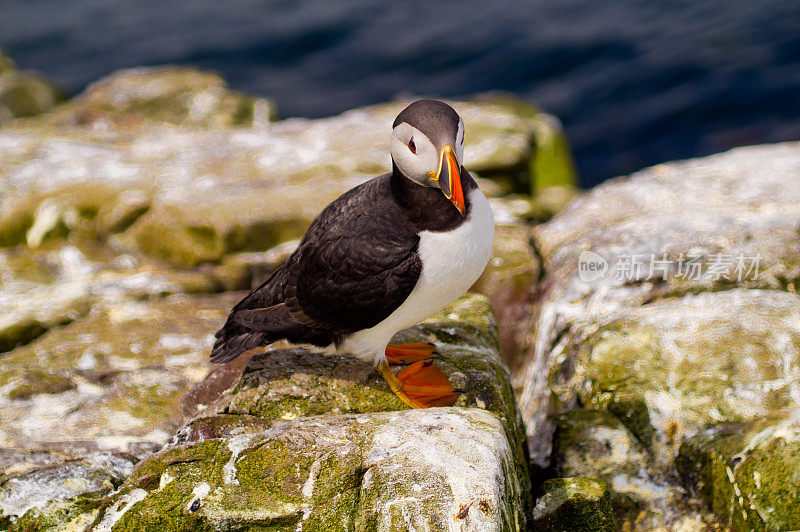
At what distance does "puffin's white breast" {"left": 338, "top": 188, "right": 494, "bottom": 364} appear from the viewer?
3.64m

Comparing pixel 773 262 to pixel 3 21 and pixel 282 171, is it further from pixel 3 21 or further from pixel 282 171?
pixel 3 21

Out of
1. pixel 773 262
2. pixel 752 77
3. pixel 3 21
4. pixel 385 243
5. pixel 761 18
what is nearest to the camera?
pixel 385 243

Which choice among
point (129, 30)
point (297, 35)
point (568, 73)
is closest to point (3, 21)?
point (129, 30)

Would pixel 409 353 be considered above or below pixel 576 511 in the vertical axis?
above

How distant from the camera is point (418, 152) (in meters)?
3.46

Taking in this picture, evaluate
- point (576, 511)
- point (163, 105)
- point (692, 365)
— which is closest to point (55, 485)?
point (576, 511)

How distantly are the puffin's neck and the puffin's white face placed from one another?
0.19ft

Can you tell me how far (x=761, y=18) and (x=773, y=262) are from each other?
1386 centimetres

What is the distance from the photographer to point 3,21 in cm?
2505

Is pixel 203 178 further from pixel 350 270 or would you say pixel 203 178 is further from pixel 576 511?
pixel 576 511

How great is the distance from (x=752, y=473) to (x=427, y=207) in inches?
81.2

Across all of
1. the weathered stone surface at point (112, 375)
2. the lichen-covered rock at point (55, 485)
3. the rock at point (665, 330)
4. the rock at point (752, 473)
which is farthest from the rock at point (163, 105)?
the rock at point (752, 473)

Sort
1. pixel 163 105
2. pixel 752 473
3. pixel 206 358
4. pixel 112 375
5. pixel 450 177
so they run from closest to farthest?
pixel 450 177 < pixel 752 473 < pixel 112 375 < pixel 206 358 < pixel 163 105

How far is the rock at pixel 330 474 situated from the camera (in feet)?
9.99
